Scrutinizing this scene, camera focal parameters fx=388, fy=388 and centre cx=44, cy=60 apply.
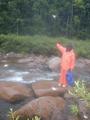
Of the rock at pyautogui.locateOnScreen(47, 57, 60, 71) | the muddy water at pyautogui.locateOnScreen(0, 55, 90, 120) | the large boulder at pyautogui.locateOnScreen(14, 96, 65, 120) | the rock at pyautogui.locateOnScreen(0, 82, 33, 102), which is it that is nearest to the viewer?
the large boulder at pyautogui.locateOnScreen(14, 96, 65, 120)

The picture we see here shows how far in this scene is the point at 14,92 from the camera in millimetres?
11047

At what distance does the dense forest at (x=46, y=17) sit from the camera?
74.3 ft

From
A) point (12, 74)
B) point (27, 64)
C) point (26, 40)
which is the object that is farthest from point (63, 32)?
point (12, 74)

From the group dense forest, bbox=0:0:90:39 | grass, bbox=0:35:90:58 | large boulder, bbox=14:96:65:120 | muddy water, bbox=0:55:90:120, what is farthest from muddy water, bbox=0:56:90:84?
dense forest, bbox=0:0:90:39

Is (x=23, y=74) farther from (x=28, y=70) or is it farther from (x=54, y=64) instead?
(x=54, y=64)

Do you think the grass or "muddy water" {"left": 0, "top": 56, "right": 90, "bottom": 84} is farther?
the grass

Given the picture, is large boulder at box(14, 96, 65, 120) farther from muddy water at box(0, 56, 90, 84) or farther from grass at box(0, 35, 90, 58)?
grass at box(0, 35, 90, 58)

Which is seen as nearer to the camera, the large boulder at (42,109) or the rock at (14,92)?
the large boulder at (42,109)

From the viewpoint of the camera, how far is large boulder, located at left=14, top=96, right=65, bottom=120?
9.51 metres

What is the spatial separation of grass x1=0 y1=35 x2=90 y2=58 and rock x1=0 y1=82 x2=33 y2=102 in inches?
284

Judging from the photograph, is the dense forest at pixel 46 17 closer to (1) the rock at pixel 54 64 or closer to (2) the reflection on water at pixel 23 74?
(1) the rock at pixel 54 64

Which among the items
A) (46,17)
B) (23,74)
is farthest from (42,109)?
(46,17)

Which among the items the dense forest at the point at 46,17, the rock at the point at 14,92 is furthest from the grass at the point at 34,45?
the rock at the point at 14,92

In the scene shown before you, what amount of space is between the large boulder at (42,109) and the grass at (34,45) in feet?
28.9
